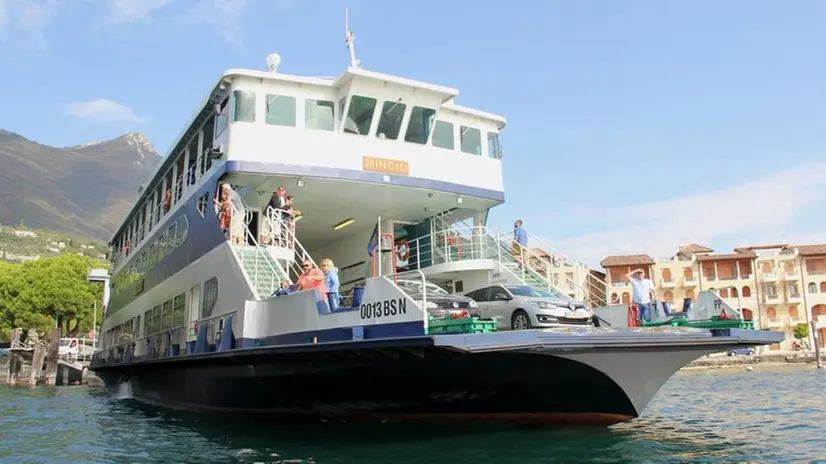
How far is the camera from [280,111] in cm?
1420

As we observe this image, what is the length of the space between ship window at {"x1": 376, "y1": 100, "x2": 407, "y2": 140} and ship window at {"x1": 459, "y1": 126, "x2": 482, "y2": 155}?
1.89 metres

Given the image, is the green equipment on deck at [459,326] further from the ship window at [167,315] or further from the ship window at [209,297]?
the ship window at [167,315]

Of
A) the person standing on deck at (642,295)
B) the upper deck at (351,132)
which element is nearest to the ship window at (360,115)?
the upper deck at (351,132)

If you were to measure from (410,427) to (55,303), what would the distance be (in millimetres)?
49935

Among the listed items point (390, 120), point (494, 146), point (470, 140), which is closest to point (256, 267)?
point (390, 120)

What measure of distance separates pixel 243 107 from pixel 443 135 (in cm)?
461

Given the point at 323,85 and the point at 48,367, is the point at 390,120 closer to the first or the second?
the point at 323,85

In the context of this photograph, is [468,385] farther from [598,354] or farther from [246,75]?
[246,75]

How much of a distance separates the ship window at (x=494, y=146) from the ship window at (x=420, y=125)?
6.55 feet

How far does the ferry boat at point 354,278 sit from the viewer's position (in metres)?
9.60

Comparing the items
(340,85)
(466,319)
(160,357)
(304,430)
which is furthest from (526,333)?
(160,357)

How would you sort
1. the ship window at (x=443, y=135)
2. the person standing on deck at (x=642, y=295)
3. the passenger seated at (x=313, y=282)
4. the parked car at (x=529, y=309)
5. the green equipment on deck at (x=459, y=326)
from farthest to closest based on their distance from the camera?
1. the ship window at (x=443, y=135)
2. the person standing on deck at (x=642, y=295)
3. the parked car at (x=529, y=309)
4. the passenger seated at (x=313, y=282)
5. the green equipment on deck at (x=459, y=326)

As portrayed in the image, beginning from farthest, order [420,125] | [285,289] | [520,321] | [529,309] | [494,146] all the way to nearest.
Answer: [494,146]
[420,125]
[520,321]
[529,309]
[285,289]

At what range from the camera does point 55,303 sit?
5241 centimetres
